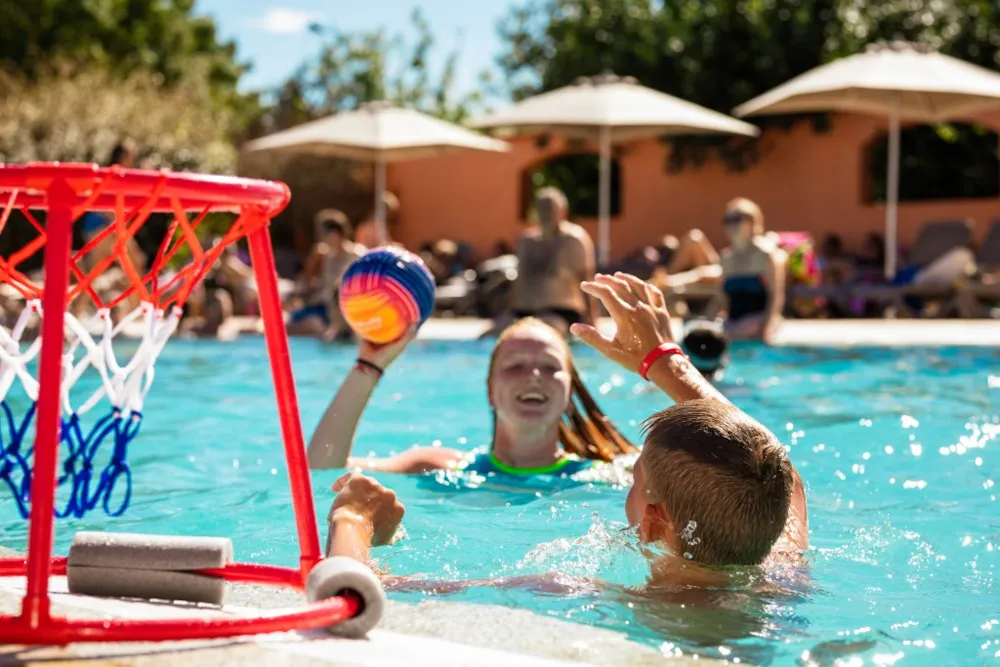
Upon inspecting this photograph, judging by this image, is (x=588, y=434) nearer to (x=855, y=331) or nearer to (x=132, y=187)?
(x=132, y=187)

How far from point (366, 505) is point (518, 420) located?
1691mm

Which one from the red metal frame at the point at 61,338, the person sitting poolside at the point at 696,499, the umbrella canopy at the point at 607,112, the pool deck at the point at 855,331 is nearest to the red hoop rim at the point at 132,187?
the red metal frame at the point at 61,338

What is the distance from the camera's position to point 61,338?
209cm

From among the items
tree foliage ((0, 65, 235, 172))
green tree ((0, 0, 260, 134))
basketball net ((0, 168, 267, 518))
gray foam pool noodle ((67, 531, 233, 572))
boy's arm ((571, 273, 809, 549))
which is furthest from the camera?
green tree ((0, 0, 260, 134))

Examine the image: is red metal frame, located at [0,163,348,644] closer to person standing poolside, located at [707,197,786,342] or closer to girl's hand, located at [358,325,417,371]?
girl's hand, located at [358,325,417,371]

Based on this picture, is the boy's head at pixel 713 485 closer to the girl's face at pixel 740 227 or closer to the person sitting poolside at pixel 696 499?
the person sitting poolside at pixel 696 499

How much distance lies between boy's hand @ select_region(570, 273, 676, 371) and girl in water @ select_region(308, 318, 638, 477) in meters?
0.84

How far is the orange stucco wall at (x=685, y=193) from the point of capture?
1825cm

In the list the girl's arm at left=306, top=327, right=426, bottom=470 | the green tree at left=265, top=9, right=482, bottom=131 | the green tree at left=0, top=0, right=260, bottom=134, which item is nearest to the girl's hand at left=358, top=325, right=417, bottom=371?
the girl's arm at left=306, top=327, right=426, bottom=470

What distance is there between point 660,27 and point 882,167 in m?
4.29

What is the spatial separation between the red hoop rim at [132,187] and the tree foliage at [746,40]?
672 inches

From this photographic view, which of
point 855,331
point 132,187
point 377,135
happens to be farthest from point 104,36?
point 132,187

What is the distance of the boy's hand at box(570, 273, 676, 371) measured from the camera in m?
3.28

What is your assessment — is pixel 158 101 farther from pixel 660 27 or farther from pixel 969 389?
pixel 969 389
